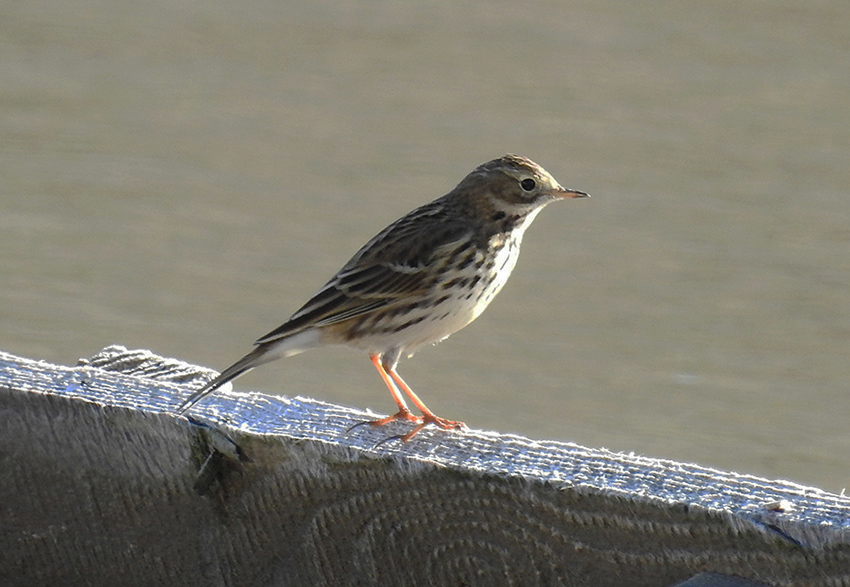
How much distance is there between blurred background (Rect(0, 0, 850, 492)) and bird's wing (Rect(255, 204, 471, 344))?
9.78ft

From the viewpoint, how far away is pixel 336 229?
10.1 metres

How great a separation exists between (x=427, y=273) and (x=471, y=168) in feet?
21.4

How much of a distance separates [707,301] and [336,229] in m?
2.53

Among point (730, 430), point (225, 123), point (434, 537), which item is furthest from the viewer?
point (225, 123)

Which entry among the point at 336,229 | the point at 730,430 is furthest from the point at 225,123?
the point at 730,430

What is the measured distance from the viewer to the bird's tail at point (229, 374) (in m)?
2.83

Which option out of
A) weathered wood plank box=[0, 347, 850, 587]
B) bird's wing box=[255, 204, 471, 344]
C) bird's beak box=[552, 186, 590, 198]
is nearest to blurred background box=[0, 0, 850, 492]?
bird's beak box=[552, 186, 590, 198]

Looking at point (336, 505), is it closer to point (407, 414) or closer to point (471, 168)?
point (407, 414)

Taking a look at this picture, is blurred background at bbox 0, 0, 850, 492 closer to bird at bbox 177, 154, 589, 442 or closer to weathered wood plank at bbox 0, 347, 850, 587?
bird at bbox 177, 154, 589, 442

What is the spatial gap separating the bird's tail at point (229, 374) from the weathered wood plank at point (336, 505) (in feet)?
0.11

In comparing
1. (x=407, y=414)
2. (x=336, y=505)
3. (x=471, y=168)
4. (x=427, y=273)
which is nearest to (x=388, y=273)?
(x=427, y=273)

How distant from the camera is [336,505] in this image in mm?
2611

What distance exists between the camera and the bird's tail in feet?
9.29

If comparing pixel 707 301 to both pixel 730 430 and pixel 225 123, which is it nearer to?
pixel 730 430
